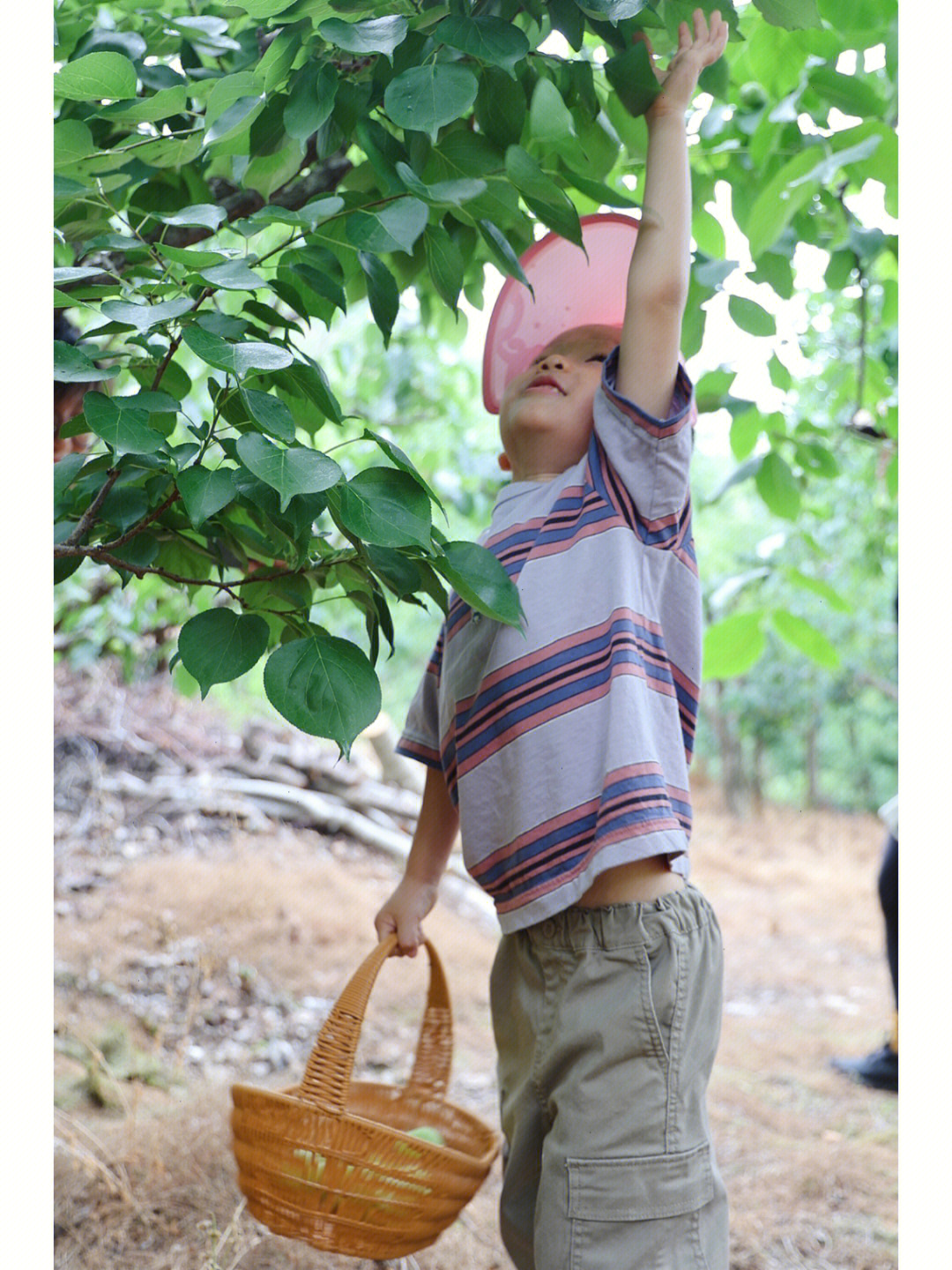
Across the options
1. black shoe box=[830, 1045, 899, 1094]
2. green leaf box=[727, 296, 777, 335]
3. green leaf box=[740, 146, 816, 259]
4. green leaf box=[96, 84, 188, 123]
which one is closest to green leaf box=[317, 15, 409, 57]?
green leaf box=[96, 84, 188, 123]

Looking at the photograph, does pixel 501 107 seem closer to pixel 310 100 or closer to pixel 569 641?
pixel 310 100

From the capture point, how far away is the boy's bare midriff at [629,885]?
87 cm

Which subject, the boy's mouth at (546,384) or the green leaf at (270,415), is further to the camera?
the boy's mouth at (546,384)

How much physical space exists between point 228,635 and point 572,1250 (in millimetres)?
550

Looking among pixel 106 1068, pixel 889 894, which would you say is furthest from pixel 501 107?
pixel 889 894

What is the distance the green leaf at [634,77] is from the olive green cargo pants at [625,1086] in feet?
2.17

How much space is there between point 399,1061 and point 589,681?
1.61 metres

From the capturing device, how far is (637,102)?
2.86 feet

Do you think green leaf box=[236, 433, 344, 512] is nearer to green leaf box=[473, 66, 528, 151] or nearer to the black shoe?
green leaf box=[473, 66, 528, 151]

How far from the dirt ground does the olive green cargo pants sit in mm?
524

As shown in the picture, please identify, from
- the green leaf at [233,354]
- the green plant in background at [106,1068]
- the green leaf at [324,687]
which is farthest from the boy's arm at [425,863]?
the green plant in background at [106,1068]

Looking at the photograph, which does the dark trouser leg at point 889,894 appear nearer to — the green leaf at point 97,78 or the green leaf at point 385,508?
the green leaf at point 385,508

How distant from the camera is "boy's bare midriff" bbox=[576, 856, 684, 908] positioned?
873mm
